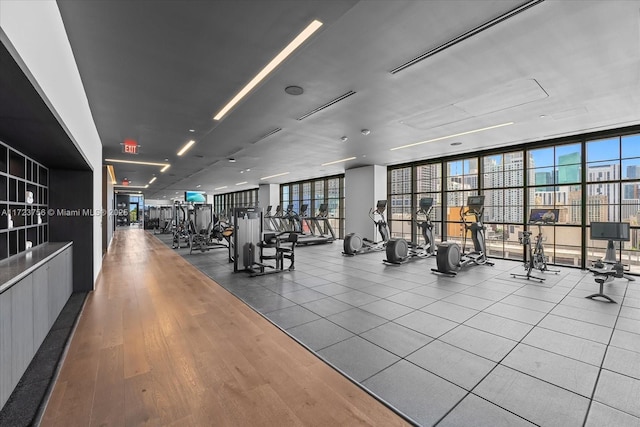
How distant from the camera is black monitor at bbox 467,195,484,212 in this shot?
7.04 metres

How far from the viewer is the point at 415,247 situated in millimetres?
8547

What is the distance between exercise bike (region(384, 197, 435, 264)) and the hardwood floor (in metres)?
4.37

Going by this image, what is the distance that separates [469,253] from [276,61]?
6.73 meters

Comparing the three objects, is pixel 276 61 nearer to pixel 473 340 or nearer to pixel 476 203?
pixel 473 340

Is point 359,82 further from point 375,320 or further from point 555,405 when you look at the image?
point 555,405

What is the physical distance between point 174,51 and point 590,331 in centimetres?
561

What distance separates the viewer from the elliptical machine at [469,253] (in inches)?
243

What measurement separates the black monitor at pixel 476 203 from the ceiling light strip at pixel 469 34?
16.1 ft

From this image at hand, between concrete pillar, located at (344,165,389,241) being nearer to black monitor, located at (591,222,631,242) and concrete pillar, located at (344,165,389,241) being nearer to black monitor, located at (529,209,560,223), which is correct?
black monitor, located at (529,209,560,223)

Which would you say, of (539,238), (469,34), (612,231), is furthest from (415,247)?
(469,34)

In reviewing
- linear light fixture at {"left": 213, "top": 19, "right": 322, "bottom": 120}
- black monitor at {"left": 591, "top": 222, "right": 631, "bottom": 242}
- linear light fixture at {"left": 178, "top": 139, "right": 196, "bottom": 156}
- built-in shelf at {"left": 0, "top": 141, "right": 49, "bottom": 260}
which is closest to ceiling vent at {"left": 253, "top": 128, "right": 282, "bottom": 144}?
linear light fixture at {"left": 213, "top": 19, "right": 322, "bottom": 120}

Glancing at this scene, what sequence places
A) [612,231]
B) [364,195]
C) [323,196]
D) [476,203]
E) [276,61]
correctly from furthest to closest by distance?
[323,196], [364,195], [476,203], [612,231], [276,61]

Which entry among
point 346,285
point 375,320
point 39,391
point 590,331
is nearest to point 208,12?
point 39,391

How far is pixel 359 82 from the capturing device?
3.77 m
